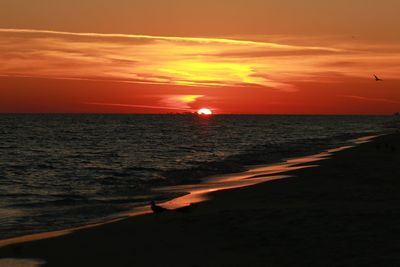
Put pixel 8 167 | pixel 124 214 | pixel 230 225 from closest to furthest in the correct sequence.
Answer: pixel 230 225 → pixel 124 214 → pixel 8 167

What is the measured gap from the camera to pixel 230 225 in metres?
13.3

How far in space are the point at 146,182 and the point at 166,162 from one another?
1272 cm

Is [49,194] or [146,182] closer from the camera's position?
[49,194]

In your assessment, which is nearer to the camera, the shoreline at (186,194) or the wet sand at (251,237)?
the wet sand at (251,237)

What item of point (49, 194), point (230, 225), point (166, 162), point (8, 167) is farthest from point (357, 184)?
point (8, 167)

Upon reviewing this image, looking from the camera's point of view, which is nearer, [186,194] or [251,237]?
[251,237]

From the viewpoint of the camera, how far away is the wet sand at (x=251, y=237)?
1005 cm

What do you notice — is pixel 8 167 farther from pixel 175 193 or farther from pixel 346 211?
pixel 346 211

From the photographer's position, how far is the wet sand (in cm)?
1005

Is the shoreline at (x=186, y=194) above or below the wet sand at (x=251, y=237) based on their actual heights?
below

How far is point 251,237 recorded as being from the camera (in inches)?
463

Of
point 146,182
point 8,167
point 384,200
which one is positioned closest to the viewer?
point 384,200

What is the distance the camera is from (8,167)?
117 feet

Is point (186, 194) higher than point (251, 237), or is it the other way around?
point (251, 237)
